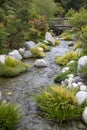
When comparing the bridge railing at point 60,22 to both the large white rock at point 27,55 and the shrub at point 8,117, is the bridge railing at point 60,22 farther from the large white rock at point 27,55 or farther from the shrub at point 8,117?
the shrub at point 8,117

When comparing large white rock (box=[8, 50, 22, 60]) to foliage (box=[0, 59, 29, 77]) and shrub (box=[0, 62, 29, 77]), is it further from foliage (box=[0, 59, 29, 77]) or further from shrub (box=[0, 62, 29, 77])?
shrub (box=[0, 62, 29, 77])

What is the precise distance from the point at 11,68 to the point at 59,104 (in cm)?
493

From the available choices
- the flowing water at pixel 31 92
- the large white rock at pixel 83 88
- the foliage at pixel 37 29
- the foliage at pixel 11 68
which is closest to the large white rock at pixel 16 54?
the flowing water at pixel 31 92

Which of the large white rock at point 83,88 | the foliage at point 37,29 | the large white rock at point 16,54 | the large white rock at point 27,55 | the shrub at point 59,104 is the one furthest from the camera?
the foliage at point 37,29

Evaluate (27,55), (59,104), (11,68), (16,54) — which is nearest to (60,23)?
(27,55)

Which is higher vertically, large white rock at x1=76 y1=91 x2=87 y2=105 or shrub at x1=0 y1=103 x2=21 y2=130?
large white rock at x1=76 y1=91 x2=87 y2=105

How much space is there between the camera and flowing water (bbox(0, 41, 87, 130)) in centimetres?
740

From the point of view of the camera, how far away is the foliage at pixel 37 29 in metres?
21.1

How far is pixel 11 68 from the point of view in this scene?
12086mm

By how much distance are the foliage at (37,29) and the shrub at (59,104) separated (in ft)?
43.1

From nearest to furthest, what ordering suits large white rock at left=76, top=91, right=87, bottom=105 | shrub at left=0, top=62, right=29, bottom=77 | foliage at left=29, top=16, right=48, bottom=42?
large white rock at left=76, top=91, right=87, bottom=105
shrub at left=0, top=62, right=29, bottom=77
foliage at left=29, top=16, right=48, bottom=42

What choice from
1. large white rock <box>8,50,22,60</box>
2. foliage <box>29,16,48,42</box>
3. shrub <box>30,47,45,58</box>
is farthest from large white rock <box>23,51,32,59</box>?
foliage <box>29,16,48,42</box>

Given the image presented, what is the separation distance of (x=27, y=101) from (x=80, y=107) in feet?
6.70

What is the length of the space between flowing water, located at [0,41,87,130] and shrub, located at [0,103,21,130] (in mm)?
251
